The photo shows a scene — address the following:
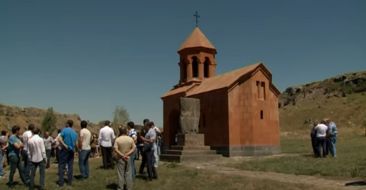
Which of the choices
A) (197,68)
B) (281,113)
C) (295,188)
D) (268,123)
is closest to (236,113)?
(268,123)

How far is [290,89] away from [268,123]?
81.3m

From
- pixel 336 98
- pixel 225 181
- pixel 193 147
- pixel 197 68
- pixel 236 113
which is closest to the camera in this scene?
pixel 225 181

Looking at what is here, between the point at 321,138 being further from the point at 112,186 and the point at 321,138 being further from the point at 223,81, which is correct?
the point at 112,186

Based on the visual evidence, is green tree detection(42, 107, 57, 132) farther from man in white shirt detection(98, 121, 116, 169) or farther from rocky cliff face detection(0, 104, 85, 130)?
man in white shirt detection(98, 121, 116, 169)

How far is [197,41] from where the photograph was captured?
30438 millimetres

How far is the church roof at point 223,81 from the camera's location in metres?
23.6

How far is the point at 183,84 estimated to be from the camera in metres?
30.6

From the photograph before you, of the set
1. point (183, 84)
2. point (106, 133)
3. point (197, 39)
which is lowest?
point (106, 133)

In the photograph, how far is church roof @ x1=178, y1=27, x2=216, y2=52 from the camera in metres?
30.2

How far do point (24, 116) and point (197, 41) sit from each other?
5470 centimetres

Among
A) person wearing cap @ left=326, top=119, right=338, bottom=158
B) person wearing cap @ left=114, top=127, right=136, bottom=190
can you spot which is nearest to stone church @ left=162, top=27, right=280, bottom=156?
person wearing cap @ left=326, top=119, right=338, bottom=158

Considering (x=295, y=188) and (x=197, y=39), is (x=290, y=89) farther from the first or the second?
(x=295, y=188)

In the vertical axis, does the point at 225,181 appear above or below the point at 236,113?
below

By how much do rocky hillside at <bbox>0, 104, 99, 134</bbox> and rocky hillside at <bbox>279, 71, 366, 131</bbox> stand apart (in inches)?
1566
